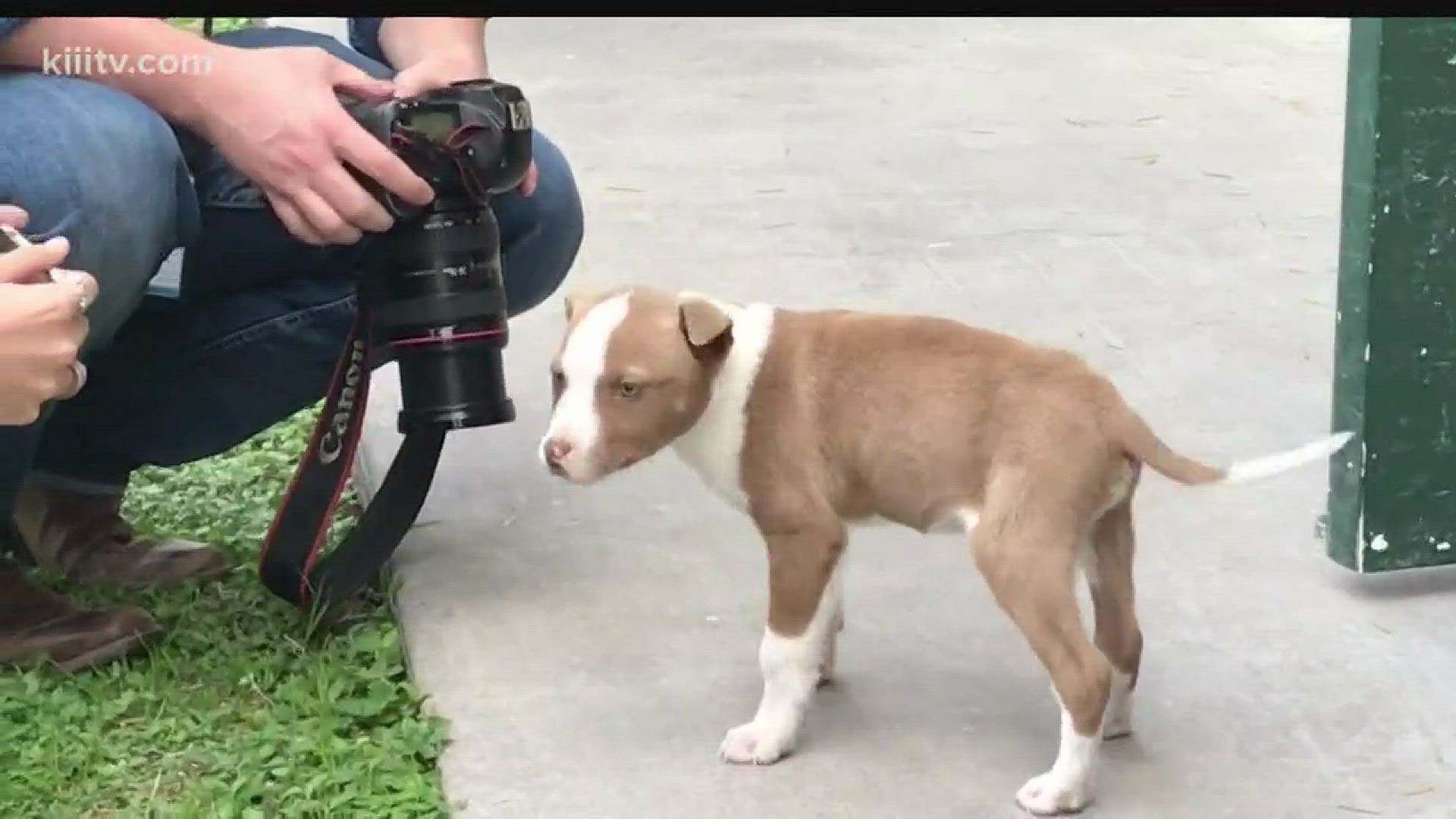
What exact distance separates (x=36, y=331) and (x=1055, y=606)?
3.44ft

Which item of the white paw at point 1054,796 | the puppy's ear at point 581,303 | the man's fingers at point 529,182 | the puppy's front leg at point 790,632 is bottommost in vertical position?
the white paw at point 1054,796

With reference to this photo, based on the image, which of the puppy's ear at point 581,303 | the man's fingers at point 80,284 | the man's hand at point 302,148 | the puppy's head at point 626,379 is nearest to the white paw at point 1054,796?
the puppy's head at point 626,379

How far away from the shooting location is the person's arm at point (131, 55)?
2246mm

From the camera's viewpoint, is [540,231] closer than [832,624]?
No

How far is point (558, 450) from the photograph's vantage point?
2.04 m

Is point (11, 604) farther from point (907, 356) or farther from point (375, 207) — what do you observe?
point (907, 356)

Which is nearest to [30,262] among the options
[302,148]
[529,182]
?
[302,148]

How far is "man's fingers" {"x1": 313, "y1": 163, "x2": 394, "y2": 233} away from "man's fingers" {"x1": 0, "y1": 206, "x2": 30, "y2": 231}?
0.34m

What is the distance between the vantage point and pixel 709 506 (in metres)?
2.90

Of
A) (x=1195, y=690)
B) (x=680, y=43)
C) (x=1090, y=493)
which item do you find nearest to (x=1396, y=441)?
(x=1195, y=690)

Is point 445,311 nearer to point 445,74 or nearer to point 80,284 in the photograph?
point 445,74

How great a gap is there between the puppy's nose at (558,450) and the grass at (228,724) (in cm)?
39

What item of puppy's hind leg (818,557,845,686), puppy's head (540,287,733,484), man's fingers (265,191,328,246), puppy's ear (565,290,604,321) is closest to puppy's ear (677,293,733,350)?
puppy's head (540,287,733,484)

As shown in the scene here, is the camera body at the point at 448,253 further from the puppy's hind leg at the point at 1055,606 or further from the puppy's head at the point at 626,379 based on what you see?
the puppy's hind leg at the point at 1055,606
